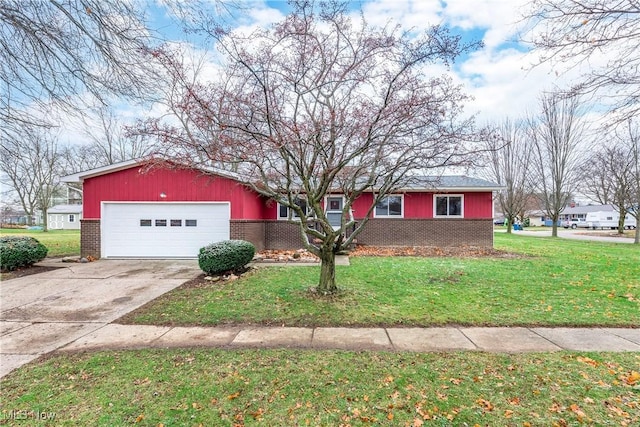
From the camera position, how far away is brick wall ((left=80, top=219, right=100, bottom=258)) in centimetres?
1088

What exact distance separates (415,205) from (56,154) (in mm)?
30622

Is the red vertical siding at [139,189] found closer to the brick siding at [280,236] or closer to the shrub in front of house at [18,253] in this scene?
the shrub in front of house at [18,253]

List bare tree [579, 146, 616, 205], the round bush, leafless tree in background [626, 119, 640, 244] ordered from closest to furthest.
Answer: the round bush, leafless tree in background [626, 119, 640, 244], bare tree [579, 146, 616, 205]

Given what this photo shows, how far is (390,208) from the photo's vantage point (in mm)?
14031

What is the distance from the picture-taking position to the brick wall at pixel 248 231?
434 inches

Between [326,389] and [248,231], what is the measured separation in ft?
29.6

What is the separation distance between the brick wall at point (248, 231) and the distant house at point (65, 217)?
43810 mm

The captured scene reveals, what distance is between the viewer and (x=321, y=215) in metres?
5.71

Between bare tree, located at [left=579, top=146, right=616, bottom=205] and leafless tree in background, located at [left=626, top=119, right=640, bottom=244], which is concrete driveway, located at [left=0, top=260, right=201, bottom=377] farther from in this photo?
bare tree, located at [left=579, top=146, right=616, bottom=205]

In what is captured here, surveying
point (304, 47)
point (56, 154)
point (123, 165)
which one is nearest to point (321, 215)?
point (304, 47)

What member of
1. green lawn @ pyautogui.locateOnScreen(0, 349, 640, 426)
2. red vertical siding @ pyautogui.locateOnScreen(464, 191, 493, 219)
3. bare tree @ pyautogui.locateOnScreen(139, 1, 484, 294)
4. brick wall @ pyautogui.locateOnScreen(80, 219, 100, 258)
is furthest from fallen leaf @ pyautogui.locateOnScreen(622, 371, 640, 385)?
brick wall @ pyautogui.locateOnScreen(80, 219, 100, 258)

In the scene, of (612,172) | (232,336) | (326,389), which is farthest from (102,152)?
(612,172)

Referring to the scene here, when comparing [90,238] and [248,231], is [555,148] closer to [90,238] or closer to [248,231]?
[248,231]

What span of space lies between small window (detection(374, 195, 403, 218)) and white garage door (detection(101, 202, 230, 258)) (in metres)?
6.75
